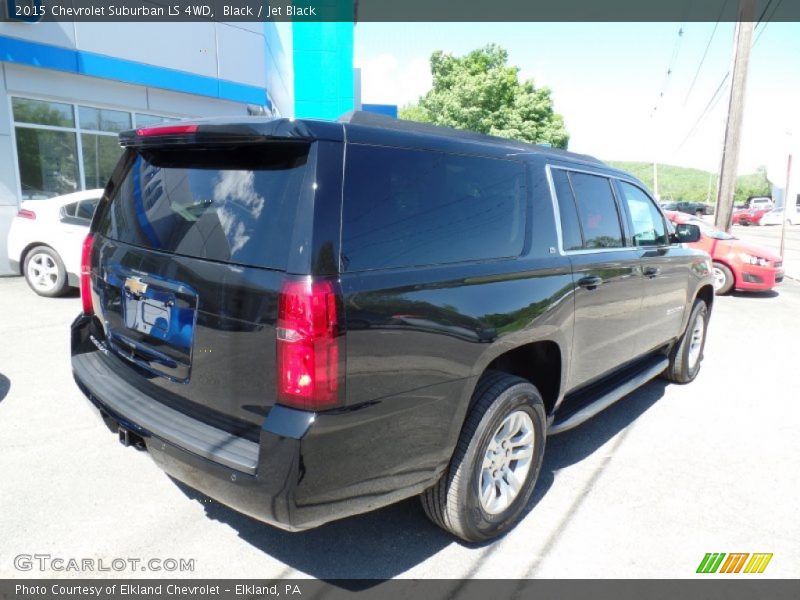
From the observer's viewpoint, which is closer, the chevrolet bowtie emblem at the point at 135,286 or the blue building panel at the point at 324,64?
the chevrolet bowtie emblem at the point at 135,286

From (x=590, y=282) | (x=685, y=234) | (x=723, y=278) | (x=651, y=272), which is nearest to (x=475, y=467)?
(x=590, y=282)

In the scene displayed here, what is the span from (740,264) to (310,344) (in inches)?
423

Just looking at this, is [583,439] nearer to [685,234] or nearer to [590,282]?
[590,282]

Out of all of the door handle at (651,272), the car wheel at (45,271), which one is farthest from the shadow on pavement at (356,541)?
the car wheel at (45,271)

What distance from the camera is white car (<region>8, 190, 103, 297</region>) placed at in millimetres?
7812

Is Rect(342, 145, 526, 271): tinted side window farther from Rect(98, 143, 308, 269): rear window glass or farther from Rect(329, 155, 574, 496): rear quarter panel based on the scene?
Rect(98, 143, 308, 269): rear window glass

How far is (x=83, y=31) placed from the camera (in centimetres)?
1097

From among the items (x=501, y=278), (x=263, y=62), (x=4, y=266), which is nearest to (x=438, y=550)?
(x=501, y=278)

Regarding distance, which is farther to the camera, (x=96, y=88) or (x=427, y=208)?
(x=96, y=88)

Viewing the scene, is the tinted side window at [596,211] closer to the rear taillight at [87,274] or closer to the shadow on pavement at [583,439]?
the shadow on pavement at [583,439]

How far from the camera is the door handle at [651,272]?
13.4 feet

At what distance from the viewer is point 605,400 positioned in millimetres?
3674

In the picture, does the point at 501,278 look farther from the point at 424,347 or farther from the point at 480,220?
the point at 424,347

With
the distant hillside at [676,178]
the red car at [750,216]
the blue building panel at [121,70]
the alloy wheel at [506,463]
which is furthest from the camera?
the distant hillside at [676,178]
